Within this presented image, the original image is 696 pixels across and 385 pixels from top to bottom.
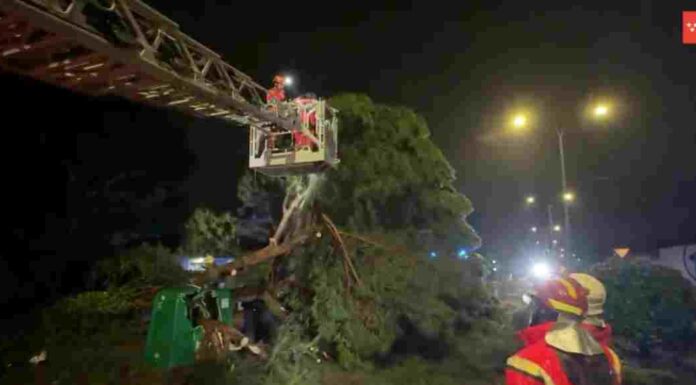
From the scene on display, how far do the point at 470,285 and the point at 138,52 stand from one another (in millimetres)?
6656

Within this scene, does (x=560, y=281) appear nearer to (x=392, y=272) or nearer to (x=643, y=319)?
(x=392, y=272)

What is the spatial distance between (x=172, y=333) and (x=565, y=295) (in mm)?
6466

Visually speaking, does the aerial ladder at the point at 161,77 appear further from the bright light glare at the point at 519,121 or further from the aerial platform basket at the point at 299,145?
the bright light glare at the point at 519,121

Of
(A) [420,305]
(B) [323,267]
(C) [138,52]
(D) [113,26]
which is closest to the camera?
(D) [113,26]

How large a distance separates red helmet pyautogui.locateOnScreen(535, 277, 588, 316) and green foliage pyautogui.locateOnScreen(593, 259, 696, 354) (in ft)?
28.3

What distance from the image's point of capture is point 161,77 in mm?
4609

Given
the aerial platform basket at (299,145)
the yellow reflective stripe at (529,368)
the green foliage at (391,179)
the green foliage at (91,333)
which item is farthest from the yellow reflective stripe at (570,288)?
the green foliage at (391,179)

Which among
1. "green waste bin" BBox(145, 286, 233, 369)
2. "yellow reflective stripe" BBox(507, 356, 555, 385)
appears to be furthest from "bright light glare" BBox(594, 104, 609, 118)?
"yellow reflective stripe" BBox(507, 356, 555, 385)

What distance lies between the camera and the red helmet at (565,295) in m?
2.00

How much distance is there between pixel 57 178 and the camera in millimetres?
12156

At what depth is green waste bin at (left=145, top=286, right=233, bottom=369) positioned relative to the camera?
23.5 feet

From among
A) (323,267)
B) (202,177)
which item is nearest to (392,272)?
(323,267)

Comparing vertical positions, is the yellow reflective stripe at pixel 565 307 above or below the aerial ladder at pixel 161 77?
below

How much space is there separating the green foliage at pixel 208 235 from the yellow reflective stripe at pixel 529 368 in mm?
10978
